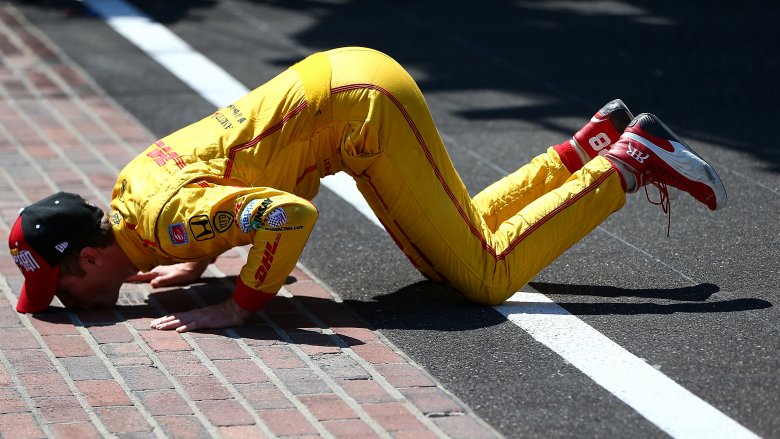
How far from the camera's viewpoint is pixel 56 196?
5.00 m

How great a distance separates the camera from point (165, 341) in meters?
4.78

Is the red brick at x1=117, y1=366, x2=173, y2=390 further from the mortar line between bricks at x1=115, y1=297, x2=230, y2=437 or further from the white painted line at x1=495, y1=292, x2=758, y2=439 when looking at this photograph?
the white painted line at x1=495, y1=292, x2=758, y2=439

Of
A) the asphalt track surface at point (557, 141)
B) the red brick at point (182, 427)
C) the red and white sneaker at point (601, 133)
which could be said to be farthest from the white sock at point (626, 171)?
the red brick at point (182, 427)

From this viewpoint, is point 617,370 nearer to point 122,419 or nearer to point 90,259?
point 122,419

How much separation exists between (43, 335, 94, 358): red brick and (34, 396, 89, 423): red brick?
43cm

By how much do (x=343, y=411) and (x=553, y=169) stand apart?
73.1 inches

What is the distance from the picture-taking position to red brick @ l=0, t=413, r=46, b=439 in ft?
13.0

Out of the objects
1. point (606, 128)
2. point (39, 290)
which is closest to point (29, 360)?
point (39, 290)

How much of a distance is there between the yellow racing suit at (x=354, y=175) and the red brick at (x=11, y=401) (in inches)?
32.0

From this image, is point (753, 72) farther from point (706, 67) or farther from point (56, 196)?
point (56, 196)

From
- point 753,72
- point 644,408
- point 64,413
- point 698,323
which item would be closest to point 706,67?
point 753,72

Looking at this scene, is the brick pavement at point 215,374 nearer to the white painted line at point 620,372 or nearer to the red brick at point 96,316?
the red brick at point 96,316

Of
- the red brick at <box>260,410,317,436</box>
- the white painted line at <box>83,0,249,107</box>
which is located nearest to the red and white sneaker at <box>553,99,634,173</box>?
the red brick at <box>260,410,317,436</box>

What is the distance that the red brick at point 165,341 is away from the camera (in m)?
4.70
